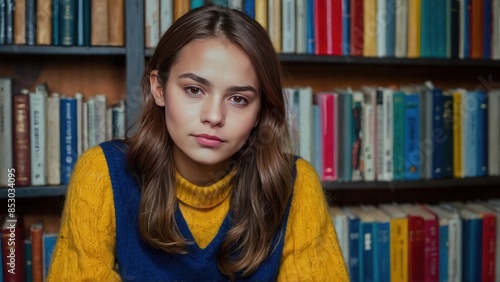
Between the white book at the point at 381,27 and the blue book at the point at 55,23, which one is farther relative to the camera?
the white book at the point at 381,27

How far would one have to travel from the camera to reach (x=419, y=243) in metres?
1.71

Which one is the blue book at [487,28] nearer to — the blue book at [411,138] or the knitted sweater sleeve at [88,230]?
the blue book at [411,138]

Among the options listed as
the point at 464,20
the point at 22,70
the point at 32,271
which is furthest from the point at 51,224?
the point at 464,20

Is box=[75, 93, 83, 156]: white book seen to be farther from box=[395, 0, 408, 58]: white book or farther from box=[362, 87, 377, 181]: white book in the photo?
box=[395, 0, 408, 58]: white book

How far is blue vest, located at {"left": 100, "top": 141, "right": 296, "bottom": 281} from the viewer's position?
110 centimetres

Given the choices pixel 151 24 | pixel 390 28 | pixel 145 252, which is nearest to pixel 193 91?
pixel 145 252

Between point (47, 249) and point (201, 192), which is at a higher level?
point (201, 192)

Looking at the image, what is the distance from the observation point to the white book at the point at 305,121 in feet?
5.34

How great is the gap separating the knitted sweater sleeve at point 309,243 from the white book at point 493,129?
0.83m

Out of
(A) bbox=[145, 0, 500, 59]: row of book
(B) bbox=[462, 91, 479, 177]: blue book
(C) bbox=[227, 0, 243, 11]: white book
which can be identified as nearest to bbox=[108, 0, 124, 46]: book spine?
(A) bbox=[145, 0, 500, 59]: row of book

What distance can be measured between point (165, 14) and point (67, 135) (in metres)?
0.43

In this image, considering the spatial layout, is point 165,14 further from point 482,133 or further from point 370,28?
point 482,133

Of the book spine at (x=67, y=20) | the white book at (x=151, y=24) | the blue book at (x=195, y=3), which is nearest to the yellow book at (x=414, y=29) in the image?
the blue book at (x=195, y=3)

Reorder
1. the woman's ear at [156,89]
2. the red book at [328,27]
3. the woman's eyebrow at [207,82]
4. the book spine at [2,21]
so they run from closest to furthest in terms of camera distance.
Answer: the woman's eyebrow at [207,82] → the woman's ear at [156,89] → the book spine at [2,21] → the red book at [328,27]
